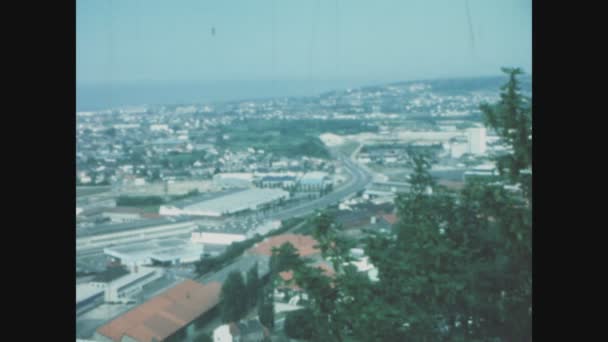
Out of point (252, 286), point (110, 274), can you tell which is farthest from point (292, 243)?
point (110, 274)

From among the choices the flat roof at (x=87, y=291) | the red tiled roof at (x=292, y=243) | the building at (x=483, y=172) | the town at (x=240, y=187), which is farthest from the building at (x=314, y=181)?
the flat roof at (x=87, y=291)

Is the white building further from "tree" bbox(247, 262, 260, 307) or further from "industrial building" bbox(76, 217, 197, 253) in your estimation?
"industrial building" bbox(76, 217, 197, 253)

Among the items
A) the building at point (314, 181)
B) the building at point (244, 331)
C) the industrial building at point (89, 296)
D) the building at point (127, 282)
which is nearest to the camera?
the industrial building at point (89, 296)

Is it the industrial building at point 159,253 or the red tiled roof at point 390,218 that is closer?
the industrial building at point 159,253

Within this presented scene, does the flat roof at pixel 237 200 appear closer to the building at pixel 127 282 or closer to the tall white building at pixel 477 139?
the building at pixel 127 282

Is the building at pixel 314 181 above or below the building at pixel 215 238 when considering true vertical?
above

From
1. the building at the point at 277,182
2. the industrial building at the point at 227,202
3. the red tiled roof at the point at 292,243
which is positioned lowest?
the red tiled roof at the point at 292,243
